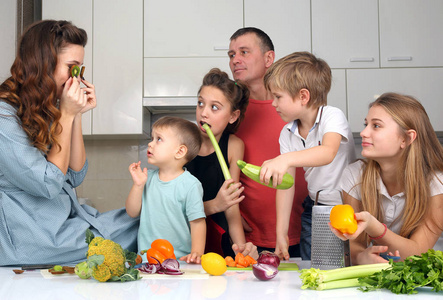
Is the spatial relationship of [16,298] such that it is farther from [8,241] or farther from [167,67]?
[167,67]

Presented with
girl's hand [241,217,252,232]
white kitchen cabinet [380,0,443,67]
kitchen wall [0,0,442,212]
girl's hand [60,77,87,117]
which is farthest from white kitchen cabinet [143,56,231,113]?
girl's hand [60,77,87,117]

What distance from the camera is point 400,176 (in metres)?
1.40

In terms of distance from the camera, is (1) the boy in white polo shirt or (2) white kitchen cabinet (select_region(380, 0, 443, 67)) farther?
(2) white kitchen cabinet (select_region(380, 0, 443, 67))

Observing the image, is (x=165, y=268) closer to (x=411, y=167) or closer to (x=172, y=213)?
(x=172, y=213)

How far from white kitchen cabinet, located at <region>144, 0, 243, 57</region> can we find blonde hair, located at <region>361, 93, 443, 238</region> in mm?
1587

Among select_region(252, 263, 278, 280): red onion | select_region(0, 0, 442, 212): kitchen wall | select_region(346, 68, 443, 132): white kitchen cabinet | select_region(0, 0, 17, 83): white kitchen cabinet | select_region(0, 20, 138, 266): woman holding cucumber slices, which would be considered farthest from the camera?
select_region(0, 0, 442, 212): kitchen wall

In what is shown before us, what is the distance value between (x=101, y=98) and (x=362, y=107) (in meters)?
1.55

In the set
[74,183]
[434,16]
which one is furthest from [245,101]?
[434,16]

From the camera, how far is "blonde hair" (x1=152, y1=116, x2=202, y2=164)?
162 cm

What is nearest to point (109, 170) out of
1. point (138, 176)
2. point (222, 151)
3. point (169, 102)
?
point (169, 102)

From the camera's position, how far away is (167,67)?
2.88 m

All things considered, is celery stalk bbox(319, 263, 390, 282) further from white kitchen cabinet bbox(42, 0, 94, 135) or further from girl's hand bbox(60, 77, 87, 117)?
white kitchen cabinet bbox(42, 0, 94, 135)

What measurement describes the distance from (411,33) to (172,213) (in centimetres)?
206

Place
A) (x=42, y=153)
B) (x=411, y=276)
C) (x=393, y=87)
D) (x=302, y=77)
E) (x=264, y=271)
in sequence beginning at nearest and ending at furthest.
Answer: (x=411, y=276), (x=264, y=271), (x=42, y=153), (x=302, y=77), (x=393, y=87)
